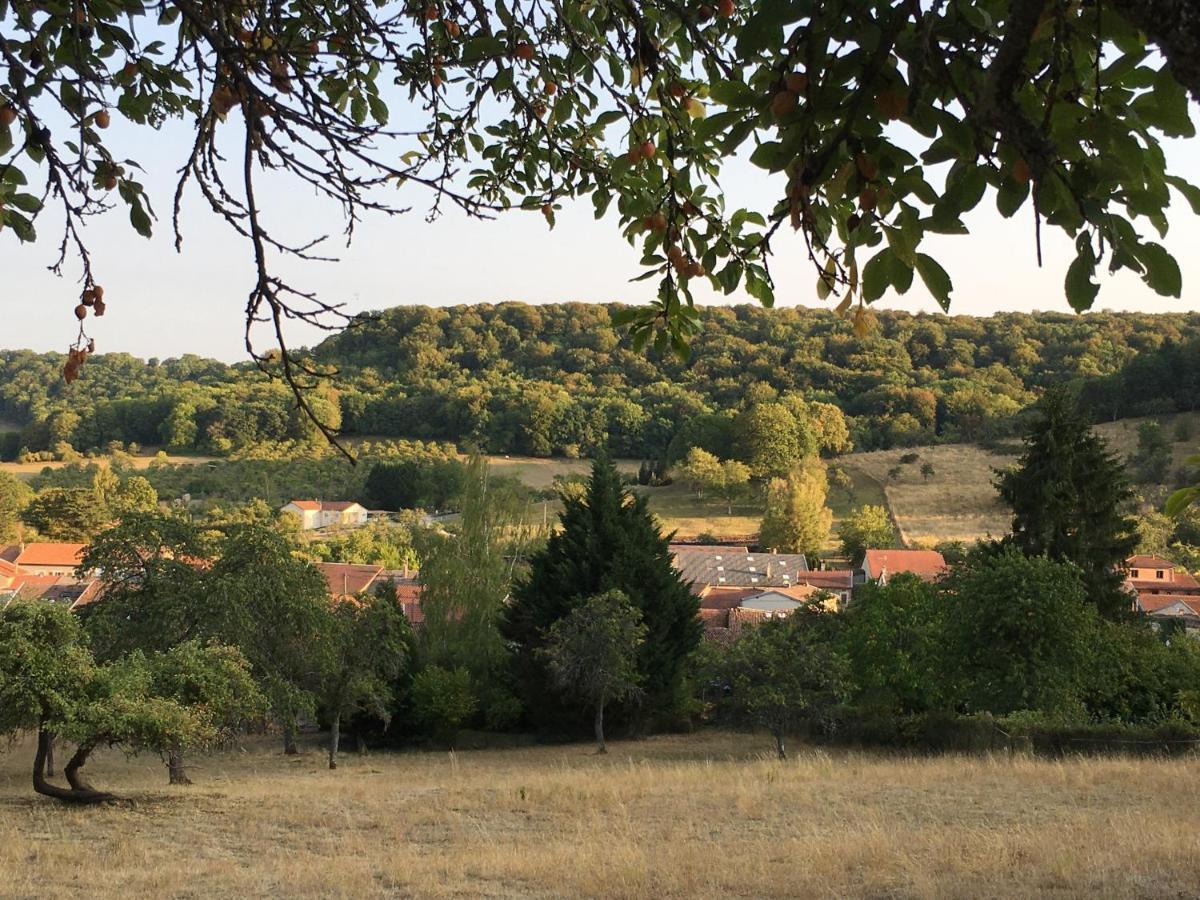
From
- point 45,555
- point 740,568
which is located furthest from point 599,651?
point 45,555

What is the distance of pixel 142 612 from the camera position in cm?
1650

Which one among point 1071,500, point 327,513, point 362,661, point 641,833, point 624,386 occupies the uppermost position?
point 624,386

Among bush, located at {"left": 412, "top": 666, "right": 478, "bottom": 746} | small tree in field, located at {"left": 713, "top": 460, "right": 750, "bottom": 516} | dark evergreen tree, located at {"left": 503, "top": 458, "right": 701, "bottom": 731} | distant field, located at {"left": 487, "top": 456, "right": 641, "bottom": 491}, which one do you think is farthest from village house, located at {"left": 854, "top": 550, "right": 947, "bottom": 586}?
distant field, located at {"left": 487, "top": 456, "right": 641, "bottom": 491}

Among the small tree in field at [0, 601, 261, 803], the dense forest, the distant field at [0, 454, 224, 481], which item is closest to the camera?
the small tree in field at [0, 601, 261, 803]

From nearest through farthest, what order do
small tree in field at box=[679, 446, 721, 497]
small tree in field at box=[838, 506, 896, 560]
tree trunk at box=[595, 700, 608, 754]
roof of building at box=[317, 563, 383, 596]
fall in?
1. tree trunk at box=[595, 700, 608, 754]
2. roof of building at box=[317, 563, 383, 596]
3. small tree in field at box=[838, 506, 896, 560]
4. small tree in field at box=[679, 446, 721, 497]

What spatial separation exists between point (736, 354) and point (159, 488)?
1858 inches

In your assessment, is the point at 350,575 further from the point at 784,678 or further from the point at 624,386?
the point at 624,386

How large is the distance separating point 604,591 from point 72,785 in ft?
36.9

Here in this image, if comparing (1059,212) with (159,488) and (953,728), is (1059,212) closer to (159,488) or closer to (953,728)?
(953,728)

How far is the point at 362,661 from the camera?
1920 cm

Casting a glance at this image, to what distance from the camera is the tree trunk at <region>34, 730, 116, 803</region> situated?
11859 mm

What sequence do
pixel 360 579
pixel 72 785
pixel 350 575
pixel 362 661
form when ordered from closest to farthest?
pixel 72 785, pixel 362 661, pixel 360 579, pixel 350 575

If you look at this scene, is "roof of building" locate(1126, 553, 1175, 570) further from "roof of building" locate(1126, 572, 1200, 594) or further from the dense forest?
the dense forest

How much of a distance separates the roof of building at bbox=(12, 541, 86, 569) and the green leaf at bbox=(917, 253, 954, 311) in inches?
1731
